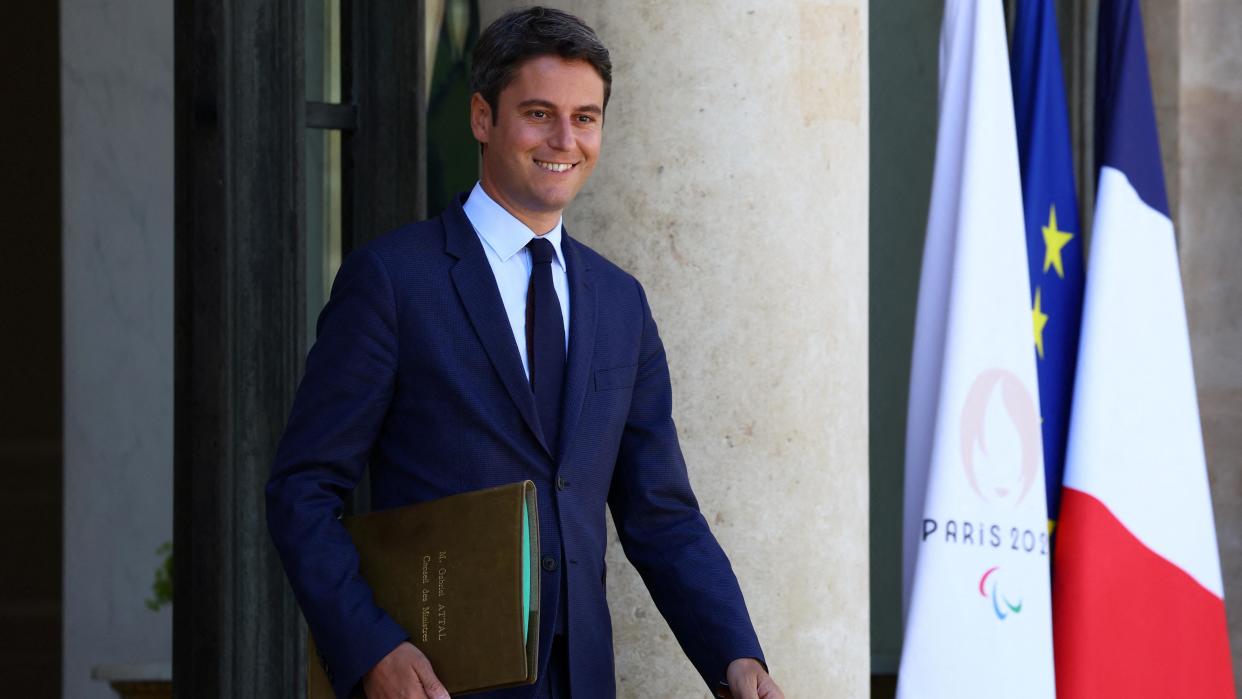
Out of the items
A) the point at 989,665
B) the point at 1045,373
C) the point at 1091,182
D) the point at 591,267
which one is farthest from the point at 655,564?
the point at 1091,182

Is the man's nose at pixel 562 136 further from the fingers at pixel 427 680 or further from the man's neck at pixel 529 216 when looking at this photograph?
the fingers at pixel 427 680

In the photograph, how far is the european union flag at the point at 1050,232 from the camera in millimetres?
4273

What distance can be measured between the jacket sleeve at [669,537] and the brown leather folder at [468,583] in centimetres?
35

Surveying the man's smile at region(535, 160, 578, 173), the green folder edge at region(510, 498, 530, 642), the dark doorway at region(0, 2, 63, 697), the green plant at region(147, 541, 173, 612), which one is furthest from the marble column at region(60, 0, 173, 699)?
the green folder edge at region(510, 498, 530, 642)

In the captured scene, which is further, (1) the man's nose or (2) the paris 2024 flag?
(2) the paris 2024 flag

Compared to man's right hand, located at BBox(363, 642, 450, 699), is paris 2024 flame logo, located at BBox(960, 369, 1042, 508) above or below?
above

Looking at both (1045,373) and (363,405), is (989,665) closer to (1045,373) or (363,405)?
(1045,373)

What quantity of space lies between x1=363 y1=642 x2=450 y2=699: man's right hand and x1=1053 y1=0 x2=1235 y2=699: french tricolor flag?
7.34 feet

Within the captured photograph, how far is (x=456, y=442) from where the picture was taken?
2414 millimetres

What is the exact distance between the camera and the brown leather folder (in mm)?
2256

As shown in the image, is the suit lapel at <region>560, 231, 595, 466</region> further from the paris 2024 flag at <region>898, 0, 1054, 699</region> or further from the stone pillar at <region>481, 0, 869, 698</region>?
the paris 2024 flag at <region>898, 0, 1054, 699</region>

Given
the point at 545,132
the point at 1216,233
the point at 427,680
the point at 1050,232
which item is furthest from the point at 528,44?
the point at 1216,233

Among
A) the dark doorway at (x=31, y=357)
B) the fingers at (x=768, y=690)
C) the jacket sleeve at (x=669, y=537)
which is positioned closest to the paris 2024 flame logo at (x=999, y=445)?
the jacket sleeve at (x=669, y=537)

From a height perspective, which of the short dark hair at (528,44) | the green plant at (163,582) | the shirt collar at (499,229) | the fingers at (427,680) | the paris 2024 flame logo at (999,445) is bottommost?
the fingers at (427,680)
